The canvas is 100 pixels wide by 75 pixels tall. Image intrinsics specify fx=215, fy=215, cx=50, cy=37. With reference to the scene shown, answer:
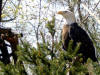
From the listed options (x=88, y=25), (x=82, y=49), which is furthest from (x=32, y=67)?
(x=88, y=25)

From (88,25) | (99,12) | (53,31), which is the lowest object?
(88,25)

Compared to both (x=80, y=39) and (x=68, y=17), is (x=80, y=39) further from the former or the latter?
(x=68, y=17)

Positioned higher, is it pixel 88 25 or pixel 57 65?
pixel 57 65

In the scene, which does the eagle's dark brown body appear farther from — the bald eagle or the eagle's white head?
the eagle's white head

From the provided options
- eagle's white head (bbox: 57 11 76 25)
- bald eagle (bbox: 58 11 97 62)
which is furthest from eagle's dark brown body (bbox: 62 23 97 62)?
eagle's white head (bbox: 57 11 76 25)

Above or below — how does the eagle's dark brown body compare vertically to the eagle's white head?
below

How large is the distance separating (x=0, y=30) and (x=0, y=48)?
0.31 m

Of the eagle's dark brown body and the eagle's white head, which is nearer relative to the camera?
the eagle's dark brown body

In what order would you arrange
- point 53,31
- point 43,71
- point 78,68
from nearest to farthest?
point 43,71
point 78,68
point 53,31

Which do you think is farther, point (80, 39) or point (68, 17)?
point (68, 17)

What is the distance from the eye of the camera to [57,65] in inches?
81.0

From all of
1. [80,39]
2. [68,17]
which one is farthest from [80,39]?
[68,17]

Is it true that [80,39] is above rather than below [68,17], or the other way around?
below

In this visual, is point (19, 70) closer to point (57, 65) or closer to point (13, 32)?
point (57, 65)
